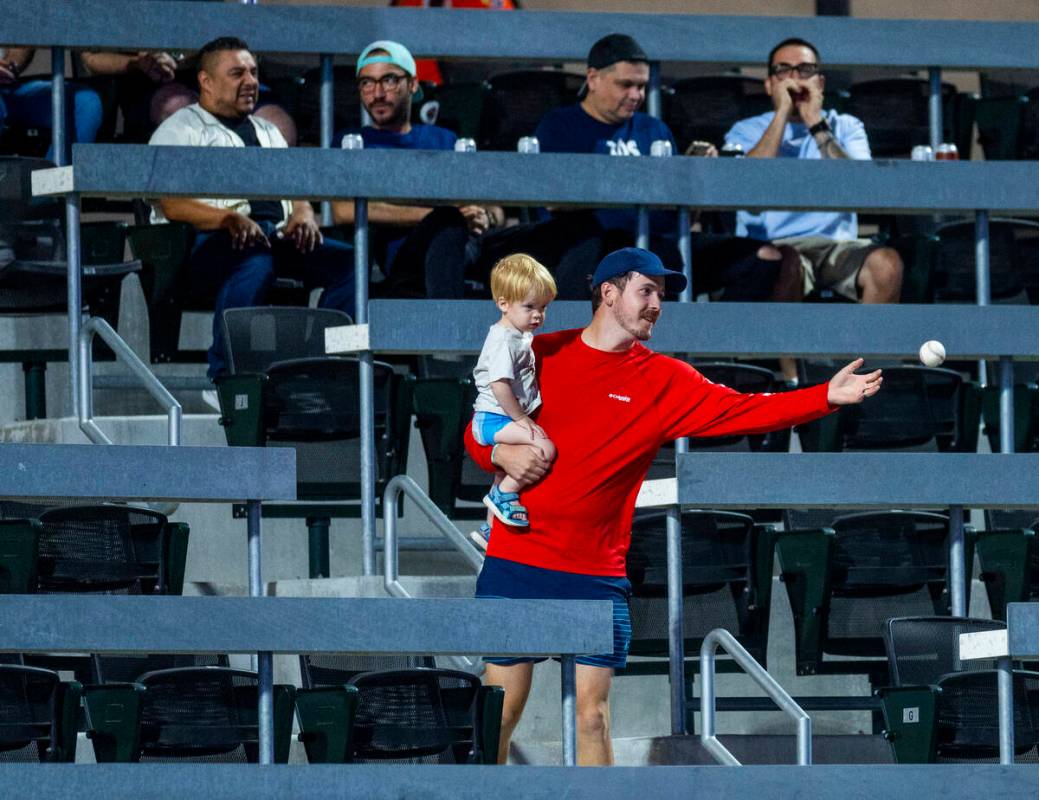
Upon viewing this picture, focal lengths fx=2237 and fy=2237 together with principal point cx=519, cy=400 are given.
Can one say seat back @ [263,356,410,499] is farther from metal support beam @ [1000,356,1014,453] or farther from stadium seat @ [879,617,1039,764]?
metal support beam @ [1000,356,1014,453]

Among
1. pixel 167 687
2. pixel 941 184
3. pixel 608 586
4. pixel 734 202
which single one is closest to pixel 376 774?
pixel 608 586

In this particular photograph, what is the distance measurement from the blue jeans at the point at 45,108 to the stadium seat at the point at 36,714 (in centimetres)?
291

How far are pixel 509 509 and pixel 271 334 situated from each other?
7.16ft

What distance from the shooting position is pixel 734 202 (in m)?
7.12

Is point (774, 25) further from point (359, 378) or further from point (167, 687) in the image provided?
point (167, 687)

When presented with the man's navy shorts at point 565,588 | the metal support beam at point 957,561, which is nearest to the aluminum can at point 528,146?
the metal support beam at point 957,561

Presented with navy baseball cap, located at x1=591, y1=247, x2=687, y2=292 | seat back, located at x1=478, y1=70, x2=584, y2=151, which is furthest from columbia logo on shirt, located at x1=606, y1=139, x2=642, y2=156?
navy baseball cap, located at x1=591, y1=247, x2=687, y2=292

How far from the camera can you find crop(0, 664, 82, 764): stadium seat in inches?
203

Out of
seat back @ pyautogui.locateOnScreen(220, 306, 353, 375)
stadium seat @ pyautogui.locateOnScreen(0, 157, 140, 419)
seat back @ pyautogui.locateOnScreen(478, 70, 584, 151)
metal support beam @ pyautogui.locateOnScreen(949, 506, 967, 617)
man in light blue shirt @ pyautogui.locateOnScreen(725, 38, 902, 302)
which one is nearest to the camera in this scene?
metal support beam @ pyautogui.locateOnScreen(949, 506, 967, 617)

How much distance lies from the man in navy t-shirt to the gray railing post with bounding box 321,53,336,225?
37 cm

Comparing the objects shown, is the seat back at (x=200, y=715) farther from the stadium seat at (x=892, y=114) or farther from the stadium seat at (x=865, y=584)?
the stadium seat at (x=892, y=114)

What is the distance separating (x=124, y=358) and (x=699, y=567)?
1.74 metres

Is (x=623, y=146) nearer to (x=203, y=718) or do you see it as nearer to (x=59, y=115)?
(x=59, y=115)

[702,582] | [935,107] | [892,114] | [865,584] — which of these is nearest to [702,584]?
[702,582]
